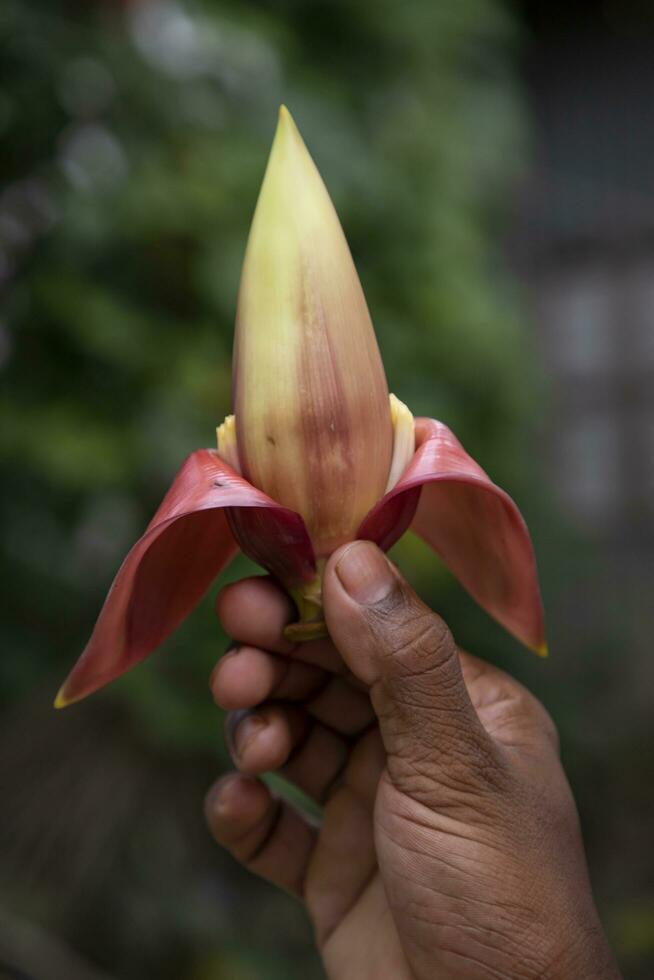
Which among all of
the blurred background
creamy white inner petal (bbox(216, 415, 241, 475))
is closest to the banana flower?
creamy white inner petal (bbox(216, 415, 241, 475))

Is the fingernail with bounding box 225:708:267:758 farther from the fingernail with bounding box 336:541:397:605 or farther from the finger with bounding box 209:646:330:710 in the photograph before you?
the fingernail with bounding box 336:541:397:605

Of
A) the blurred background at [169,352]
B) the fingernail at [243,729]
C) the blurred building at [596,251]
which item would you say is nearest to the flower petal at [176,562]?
the fingernail at [243,729]

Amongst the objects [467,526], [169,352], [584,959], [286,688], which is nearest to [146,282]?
[169,352]

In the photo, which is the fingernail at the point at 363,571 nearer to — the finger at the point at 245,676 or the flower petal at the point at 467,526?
the flower petal at the point at 467,526

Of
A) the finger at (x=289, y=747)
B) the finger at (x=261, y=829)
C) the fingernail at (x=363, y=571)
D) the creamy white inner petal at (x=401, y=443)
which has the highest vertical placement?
the creamy white inner petal at (x=401, y=443)

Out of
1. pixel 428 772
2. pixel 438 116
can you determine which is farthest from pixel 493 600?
pixel 438 116

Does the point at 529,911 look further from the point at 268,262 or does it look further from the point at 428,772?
the point at 268,262

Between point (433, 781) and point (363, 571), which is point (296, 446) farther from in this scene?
point (433, 781)

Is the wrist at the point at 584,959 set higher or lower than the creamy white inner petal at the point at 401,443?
lower
